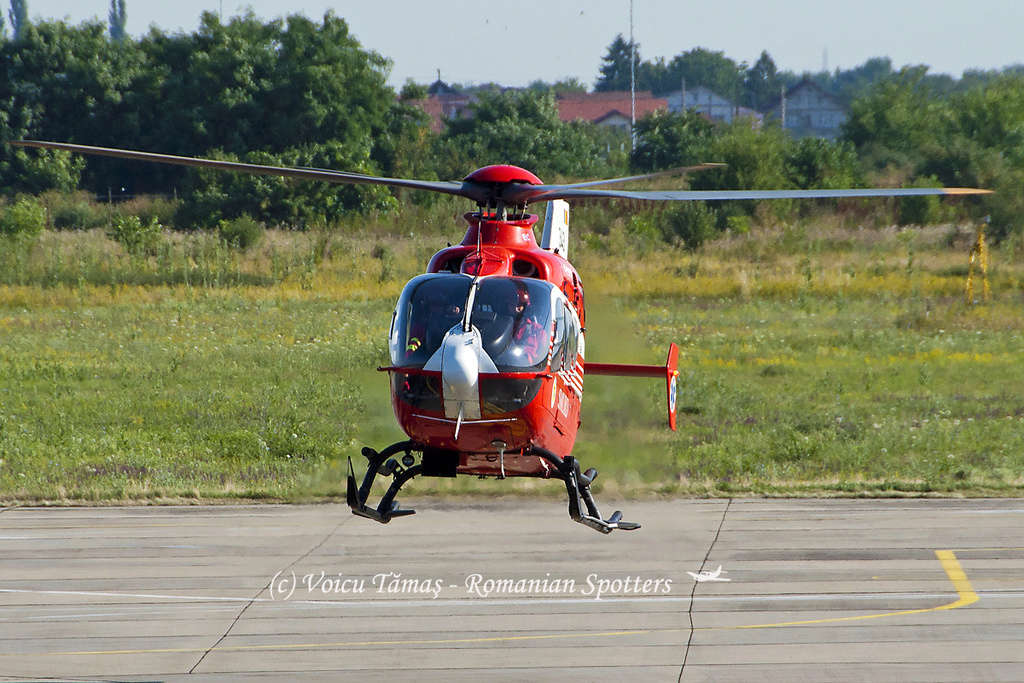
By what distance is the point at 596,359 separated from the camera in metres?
14.3

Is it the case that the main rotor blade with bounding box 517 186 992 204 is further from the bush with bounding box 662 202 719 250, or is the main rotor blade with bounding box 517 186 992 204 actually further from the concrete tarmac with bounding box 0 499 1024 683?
the bush with bounding box 662 202 719 250

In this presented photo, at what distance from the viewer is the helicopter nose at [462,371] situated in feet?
28.7

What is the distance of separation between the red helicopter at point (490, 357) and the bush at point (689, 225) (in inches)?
1214

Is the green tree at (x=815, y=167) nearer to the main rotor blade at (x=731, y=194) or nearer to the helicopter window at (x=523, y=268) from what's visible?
the main rotor blade at (x=731, y=194)

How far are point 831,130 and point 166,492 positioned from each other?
15460 centimetres

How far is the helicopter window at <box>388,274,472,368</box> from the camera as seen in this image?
358 inches

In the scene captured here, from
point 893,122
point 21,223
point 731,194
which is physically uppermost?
point 893,122

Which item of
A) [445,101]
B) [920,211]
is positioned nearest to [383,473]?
[920,211]

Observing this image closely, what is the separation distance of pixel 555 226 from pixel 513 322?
3981 mm

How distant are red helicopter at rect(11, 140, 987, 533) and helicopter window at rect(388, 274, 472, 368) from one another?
0.01 metres

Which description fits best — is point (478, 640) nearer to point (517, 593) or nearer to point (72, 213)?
point (517, 593)

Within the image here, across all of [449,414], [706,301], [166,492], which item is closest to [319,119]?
[706,301]

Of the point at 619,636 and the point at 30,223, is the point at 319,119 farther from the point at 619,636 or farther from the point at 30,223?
the point at 619,636

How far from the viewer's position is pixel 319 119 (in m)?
53.5
